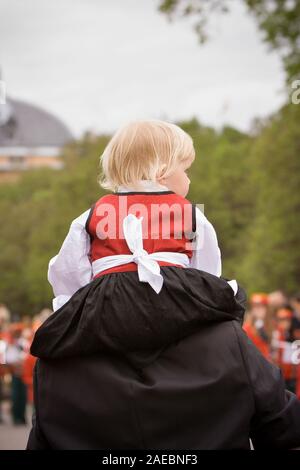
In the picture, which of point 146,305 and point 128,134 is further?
point 128,134

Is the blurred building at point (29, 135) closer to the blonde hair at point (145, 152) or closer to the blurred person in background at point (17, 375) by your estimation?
the blurred person in background at point (17, 375)

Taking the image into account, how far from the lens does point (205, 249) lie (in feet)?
12.4

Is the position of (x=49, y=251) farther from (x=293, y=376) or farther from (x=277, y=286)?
(x=293, y=376)

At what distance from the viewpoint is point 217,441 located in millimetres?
3479

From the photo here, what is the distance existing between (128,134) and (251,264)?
37921mm

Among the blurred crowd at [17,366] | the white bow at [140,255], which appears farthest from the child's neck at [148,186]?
the blurred crowd at [17,366]

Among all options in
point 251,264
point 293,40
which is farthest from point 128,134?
point 251,264

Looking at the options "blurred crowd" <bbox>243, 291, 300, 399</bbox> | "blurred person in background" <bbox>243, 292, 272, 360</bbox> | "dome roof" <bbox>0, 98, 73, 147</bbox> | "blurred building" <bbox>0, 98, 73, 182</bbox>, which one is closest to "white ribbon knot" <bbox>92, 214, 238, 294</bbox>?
"blurred crowd" <bbox>243, 291, 300, 399</bbox>

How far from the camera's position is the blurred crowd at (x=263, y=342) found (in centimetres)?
1608

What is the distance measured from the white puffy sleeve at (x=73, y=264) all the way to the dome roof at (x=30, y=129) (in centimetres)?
15349

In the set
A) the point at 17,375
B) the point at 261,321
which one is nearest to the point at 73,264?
the point at 261,321

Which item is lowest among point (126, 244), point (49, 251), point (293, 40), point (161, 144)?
point (49, 251)

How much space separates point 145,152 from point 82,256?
412mm

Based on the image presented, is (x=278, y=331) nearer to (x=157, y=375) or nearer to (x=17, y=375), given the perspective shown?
(x=17, y=375)
